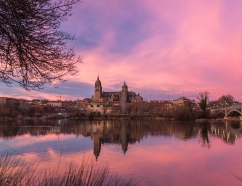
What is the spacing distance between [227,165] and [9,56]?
11.4 metres

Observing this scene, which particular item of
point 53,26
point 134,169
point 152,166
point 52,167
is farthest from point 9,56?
point 152,166

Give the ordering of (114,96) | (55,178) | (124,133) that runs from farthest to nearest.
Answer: (114,96) → (124,133) → (55,178)

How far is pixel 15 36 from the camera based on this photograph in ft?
18.7

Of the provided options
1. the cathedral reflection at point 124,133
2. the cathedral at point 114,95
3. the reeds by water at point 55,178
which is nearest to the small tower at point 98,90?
the cathedral at point 114,95

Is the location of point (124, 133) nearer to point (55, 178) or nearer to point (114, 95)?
point (55, 178)

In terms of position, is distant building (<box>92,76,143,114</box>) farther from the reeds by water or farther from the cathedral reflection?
the reeds by water

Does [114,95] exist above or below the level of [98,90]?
below

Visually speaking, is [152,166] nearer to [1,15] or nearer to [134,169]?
[134,169]

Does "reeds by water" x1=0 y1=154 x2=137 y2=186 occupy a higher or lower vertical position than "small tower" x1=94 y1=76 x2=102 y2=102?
lower

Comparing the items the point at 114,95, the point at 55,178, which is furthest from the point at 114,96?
the point at 55,178

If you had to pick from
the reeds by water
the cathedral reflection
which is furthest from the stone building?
the reeds by water

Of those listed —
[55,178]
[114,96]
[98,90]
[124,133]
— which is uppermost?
[98,90]

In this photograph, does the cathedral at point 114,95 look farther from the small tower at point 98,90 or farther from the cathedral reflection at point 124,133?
the cathedral reflection at point 124,133

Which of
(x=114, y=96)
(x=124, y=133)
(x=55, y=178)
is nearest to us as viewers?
(x=55, y=178)
